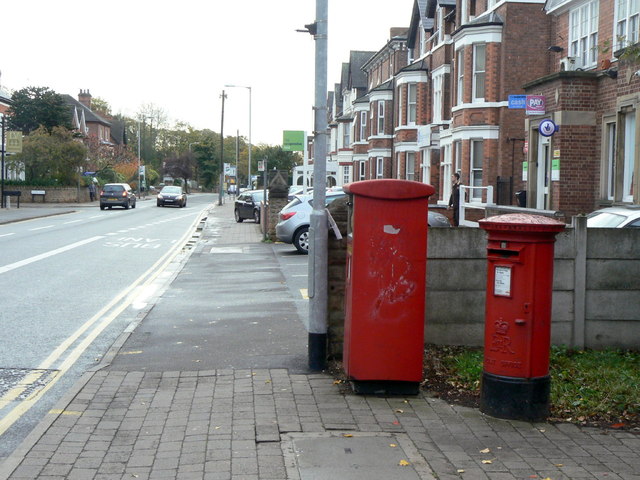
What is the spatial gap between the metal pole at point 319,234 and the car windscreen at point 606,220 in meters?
5.30

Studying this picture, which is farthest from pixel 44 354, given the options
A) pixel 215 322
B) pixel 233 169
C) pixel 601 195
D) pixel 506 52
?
pixel 233 169

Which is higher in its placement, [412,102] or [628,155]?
[412,102]

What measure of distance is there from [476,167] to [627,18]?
10639 mm

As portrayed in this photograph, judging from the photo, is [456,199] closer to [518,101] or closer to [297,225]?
[518,101]

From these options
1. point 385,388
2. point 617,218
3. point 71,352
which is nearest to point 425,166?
point 617,218

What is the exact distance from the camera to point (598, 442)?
566 centimetres

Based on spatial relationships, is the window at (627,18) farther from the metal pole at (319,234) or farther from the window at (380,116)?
the window at (380,116)

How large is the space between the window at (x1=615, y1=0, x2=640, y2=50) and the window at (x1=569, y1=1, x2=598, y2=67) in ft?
3.82

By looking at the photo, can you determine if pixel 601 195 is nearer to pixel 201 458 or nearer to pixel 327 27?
pixel 327 27

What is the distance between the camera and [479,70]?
29.6m

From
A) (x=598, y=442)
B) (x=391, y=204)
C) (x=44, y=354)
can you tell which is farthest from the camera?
(x=44, y=354)

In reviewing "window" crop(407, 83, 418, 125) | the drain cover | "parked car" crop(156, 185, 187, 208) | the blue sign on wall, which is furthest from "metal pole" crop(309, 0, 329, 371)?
"parked car" crop(156, 185, 187, 208)

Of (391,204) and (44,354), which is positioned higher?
(391,204)

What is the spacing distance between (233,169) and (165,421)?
210ft
